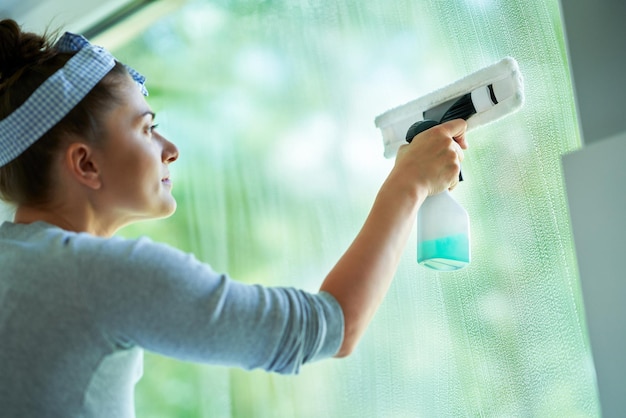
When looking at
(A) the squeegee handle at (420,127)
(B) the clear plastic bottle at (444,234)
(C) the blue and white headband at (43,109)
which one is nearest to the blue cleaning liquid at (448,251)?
(B) the clear plastic bottle at (444,234)

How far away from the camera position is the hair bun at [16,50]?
2.73ft

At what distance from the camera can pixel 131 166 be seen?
2.67 feet

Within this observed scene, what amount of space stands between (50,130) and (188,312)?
0.32 m

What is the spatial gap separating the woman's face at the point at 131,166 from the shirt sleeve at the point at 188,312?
18 cm

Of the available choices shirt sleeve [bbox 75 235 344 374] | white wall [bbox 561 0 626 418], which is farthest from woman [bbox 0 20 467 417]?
white wall [bbox 561 0 626 418]

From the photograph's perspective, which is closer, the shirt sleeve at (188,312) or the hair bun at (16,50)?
the shirt sleeve at (188,312)

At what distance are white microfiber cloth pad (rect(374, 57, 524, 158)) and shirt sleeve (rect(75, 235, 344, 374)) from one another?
0.37 meters

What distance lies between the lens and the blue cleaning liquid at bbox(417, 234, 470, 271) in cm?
77

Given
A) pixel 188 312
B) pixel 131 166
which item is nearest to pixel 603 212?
pixel 188 312

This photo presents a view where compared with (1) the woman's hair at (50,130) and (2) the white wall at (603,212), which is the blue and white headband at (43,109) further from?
(2) the white wall at (603,212)

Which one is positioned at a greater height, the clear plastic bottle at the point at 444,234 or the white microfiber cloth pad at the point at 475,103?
the white microfiber cloth pad at the point at 475,103

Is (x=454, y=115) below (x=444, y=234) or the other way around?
the other way around

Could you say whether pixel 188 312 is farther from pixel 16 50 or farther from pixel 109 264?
pixel 16 50

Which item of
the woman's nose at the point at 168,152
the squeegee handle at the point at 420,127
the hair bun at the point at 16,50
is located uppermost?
the hair bun at the point at 16,50
